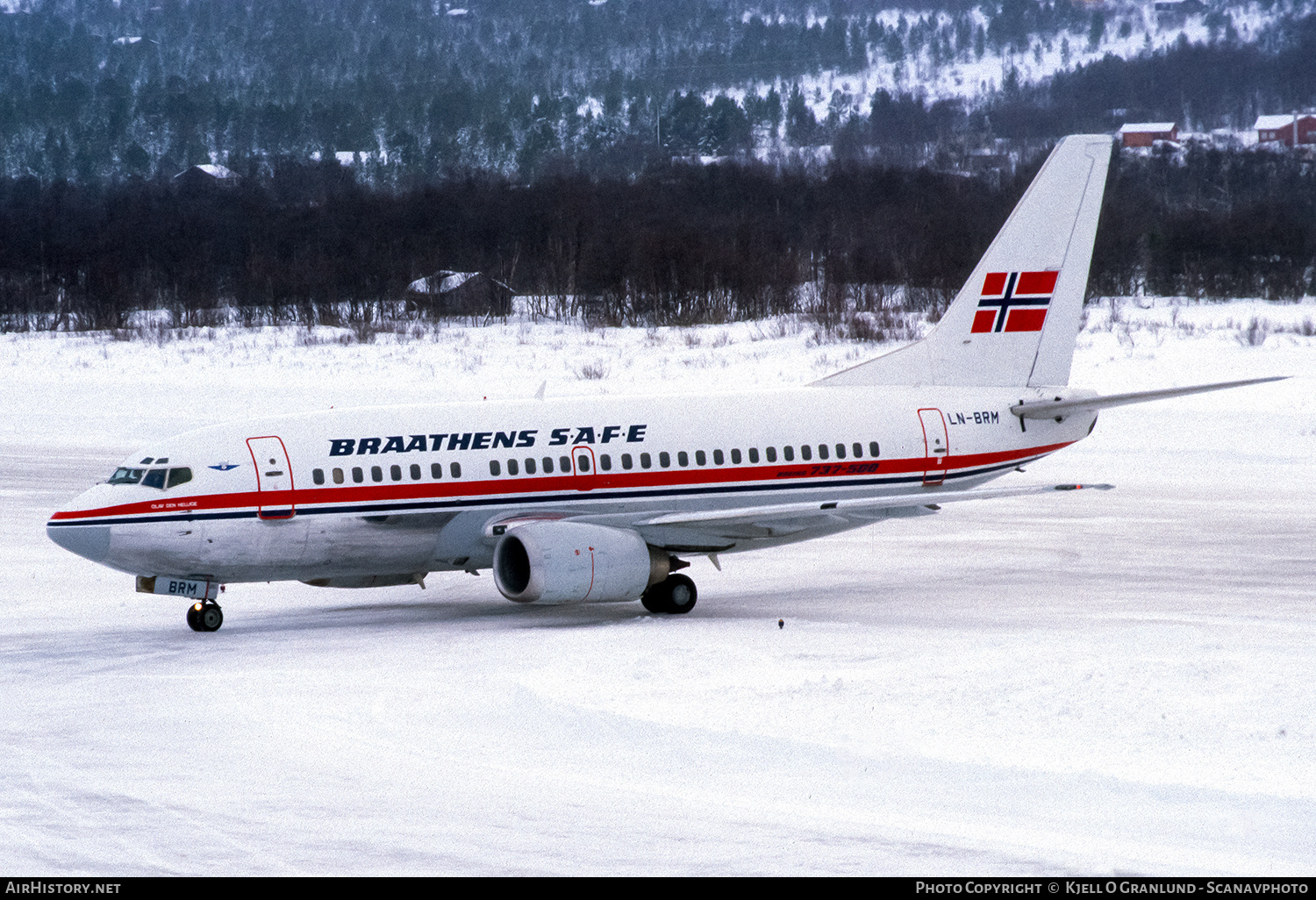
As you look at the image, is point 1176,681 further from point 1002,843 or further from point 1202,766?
point 1002,843

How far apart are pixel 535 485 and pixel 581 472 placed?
75 centimetres

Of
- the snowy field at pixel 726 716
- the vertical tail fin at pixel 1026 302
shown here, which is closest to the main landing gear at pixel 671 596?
the snowy field at pixel 726 716

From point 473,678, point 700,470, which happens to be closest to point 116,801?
point 473,678

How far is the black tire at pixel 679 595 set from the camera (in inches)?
994

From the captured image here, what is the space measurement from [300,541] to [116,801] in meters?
9.59

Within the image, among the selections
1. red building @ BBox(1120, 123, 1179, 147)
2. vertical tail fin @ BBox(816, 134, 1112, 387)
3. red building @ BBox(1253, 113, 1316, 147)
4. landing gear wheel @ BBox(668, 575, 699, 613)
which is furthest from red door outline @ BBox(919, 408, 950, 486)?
red building @ BBox(1253, 113, 1316, 147)

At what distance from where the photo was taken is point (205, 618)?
78.3 feet

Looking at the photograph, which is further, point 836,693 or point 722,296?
point 722,296

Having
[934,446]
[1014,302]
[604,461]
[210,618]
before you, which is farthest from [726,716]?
[1014,302]

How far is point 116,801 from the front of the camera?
1444cm

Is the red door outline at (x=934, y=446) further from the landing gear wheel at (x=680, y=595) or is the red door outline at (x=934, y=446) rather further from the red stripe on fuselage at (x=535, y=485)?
the landing gear wheel at (x=680, y=595)

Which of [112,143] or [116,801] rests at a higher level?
[112,143]

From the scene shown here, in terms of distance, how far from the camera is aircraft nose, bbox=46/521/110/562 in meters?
23.0

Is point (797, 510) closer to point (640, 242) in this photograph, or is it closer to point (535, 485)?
point (535, 485)
